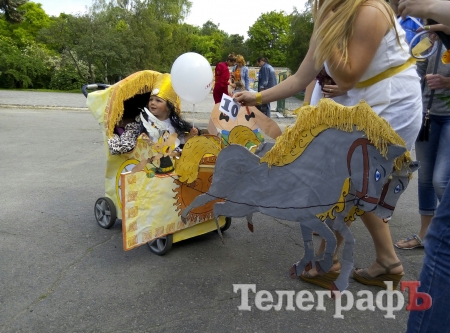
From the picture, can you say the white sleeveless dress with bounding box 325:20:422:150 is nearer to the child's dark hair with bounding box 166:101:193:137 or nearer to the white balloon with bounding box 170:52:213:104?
the white balloon with bounding box 170:52:213:104

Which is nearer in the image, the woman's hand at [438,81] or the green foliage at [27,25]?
the woman's hand at [438,81]

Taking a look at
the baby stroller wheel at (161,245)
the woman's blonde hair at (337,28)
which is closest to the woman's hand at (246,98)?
the woman's blonde hair at (337,28)

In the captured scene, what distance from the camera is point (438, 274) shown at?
1329 mm

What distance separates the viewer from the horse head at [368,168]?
6.10ft

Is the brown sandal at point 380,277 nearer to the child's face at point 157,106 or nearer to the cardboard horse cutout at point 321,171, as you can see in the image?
the cardboard horse cutout at point 321,171

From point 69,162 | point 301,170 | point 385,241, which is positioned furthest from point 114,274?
point 69,162

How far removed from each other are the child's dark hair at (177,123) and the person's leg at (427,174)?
1732 millimetres

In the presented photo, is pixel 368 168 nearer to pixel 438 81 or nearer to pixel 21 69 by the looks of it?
pixel 438 81

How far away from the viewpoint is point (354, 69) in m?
1.81

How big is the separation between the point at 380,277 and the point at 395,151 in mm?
1020

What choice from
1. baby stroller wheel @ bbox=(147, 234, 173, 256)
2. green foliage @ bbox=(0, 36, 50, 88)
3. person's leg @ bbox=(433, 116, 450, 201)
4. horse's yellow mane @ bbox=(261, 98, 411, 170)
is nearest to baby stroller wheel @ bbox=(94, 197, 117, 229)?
baby stroller wheel @ bbox=(147, 234, 173, 256)

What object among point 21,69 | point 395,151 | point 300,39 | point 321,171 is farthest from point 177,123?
point 21,69

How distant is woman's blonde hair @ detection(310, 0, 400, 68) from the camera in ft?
5.77

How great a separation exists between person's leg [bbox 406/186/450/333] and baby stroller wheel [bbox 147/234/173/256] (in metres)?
1.86
